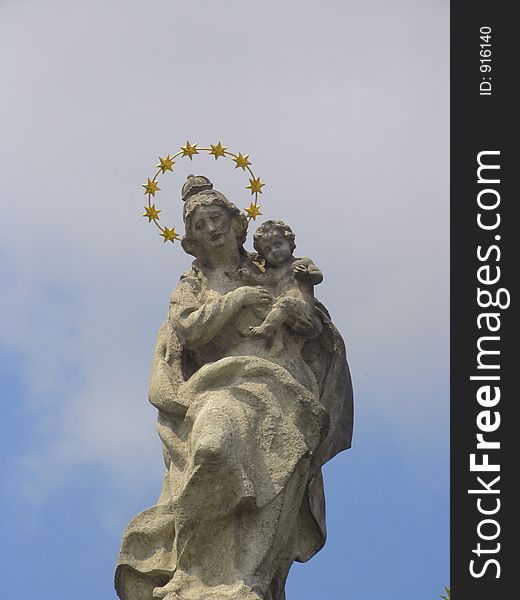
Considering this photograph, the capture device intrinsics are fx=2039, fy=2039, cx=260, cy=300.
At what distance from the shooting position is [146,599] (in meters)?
16.3

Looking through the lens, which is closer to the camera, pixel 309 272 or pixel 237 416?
pixel 237 416

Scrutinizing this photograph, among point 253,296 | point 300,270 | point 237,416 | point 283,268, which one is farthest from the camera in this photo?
point 283,268

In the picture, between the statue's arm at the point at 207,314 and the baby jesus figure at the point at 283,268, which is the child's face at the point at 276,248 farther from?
the statue's arm at the point at 207,314

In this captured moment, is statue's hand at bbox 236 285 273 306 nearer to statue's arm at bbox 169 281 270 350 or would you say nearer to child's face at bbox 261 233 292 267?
statue's arm at bbox 169 281 270 350

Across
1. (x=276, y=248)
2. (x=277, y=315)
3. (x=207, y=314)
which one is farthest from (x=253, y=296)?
(x=276, y=248)

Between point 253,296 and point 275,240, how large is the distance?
58 centimetres

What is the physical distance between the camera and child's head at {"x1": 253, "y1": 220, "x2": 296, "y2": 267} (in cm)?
1717

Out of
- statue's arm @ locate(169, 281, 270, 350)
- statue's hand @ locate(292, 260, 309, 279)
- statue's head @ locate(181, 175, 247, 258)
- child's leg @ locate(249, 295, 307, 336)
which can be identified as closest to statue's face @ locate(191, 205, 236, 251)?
statue's head @ locate(181, 175, 247, 258)

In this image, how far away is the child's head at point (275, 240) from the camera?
1717 cm

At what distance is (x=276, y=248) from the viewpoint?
17.2 m

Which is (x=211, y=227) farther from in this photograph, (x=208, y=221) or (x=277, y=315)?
(x=277, y=315)

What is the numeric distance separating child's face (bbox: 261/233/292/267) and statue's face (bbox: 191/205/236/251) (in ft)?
1.13

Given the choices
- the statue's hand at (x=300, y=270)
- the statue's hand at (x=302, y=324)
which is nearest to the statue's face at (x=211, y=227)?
the statue's hand at (x=300, y=270)

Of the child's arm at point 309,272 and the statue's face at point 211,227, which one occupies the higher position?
the statue's face at point 211,227
